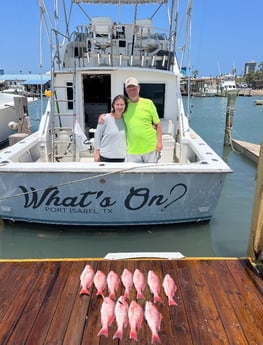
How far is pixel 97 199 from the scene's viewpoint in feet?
13.5

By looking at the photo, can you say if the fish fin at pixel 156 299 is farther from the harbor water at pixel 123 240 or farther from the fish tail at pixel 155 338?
the harbor water at pixel 123 240

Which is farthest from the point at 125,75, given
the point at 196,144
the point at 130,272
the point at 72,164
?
the point at 130,272

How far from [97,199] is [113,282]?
5.84ft

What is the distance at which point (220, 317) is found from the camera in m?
2.16

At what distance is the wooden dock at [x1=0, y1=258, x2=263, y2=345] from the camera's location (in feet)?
6.57

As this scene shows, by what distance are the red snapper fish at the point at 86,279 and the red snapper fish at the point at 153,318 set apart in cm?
52

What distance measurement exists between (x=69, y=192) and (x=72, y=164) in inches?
15.0

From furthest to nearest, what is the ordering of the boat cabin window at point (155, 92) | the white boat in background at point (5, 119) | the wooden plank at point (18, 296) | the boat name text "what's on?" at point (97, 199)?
1. the white boat in background at point (5, 119)
2. the boat cabin window at point (155, 92)
3. the boat name text "what's on?" at point (97, 199)
4. the wooden plank at point (18, 296)

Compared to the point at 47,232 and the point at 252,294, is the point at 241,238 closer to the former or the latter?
A: the point at 252,294

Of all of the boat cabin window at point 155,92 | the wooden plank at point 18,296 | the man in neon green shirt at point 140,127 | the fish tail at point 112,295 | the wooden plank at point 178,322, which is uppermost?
the boat cabin window at point 155,92

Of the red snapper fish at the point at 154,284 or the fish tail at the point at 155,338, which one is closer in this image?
the fish tail at the point at 155,338

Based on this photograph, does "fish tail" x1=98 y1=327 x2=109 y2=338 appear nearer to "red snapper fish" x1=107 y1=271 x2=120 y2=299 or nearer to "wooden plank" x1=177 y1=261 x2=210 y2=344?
"red snapper fish" x1=107 y1=271 x2=120 y2=299

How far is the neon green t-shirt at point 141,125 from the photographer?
3875 mm

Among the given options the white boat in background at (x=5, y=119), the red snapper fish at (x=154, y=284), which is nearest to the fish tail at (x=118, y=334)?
the red snapper fish at (x=154, y=284)
